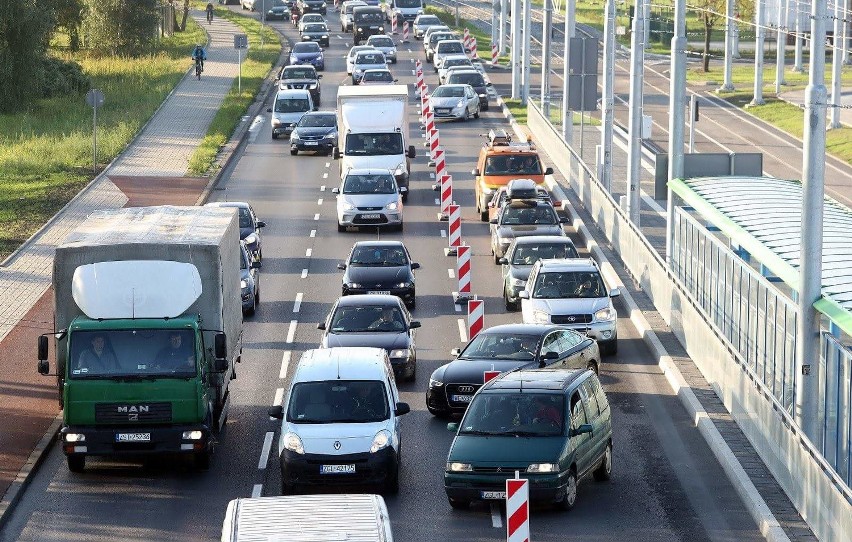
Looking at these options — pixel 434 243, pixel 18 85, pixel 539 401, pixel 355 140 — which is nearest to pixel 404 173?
pixel 355 140

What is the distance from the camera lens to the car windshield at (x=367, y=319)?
28.7 meters

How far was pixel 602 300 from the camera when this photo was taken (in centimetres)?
3097

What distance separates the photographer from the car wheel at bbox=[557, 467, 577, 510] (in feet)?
67.7

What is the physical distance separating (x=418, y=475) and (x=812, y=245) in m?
6.19

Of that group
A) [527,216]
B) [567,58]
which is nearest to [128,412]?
[527,216]

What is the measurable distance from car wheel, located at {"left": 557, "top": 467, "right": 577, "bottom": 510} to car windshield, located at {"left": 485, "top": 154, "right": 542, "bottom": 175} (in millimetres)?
25697

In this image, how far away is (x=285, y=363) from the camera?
30.0 metres

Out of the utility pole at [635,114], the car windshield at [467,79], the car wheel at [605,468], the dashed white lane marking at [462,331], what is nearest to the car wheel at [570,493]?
the car wheel at [605,468]

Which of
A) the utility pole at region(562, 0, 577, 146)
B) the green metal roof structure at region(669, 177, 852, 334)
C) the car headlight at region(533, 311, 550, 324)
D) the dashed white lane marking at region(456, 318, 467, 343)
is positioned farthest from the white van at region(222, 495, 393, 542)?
the utility pole at region(562, 0, 577, 146)

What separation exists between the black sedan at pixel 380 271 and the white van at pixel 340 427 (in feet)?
37.9

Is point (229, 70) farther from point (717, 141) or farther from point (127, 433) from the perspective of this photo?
point (127, 433)

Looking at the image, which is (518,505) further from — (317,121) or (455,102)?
(455,102)

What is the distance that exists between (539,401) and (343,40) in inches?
3208

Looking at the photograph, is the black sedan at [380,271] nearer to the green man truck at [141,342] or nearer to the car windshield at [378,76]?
the green man truck at [141,342]
